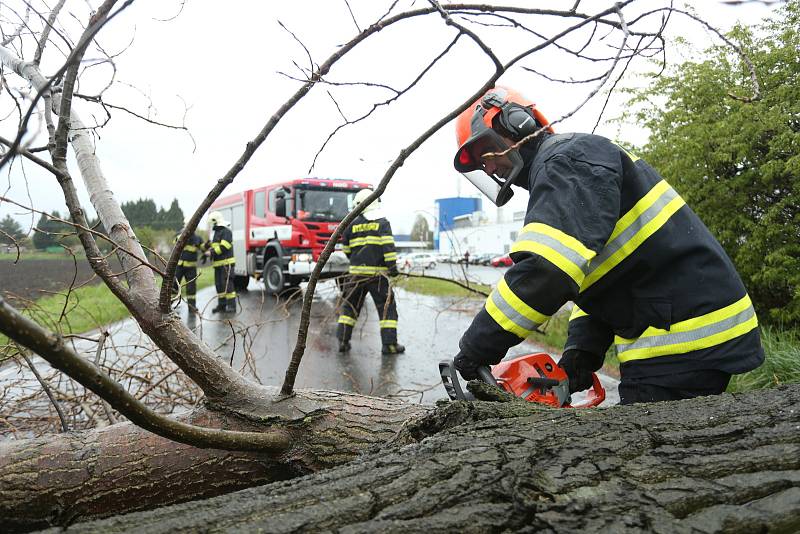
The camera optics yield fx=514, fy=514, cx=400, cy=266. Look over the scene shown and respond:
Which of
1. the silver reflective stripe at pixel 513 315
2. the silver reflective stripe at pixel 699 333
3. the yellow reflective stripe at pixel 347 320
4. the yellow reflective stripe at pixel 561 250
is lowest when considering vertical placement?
the yellow reflective stripe at pixel 347 320

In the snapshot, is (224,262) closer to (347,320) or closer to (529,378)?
(347,320)

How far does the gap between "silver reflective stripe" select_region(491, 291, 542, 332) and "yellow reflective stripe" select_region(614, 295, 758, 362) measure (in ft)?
1.64

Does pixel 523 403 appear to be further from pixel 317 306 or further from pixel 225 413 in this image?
→ pixel 317 306

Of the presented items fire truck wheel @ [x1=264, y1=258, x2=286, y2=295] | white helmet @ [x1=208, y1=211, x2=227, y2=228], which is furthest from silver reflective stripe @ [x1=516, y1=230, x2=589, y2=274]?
fire truck wheel @ [x1=264, y1=258, x2=286, y2=295]

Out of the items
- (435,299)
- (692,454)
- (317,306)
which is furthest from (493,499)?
(435,299)

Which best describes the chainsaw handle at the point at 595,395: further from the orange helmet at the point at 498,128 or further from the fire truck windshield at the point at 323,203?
the fire truck windshield at the point at 323,203

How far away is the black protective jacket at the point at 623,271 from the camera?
5.46 feet

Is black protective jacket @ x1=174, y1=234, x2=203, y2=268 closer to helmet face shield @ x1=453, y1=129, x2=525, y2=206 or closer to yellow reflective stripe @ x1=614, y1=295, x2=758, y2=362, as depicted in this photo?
helmet face shield @ x1=453, y1=129, x2=525, y2=206

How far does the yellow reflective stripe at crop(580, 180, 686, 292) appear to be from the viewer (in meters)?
1.83

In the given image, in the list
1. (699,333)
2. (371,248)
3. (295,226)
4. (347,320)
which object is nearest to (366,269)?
(371,248)

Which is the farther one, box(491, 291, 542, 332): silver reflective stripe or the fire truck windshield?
the fire truck windshield

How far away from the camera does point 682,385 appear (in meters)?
1.82

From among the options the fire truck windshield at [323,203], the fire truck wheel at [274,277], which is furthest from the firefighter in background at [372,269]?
the fire truck wheel at [274,277]

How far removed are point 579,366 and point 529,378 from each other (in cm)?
51
